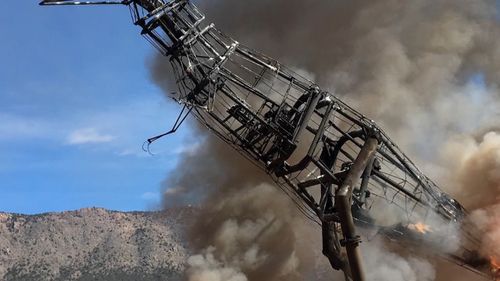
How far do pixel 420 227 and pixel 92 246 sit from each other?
373 feet

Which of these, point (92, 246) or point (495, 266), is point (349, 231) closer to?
point (495, 266)

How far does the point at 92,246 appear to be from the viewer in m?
130

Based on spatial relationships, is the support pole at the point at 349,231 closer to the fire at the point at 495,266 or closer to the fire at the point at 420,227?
the fire at the point at 420,227

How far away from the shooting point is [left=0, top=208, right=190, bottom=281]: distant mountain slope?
116 meters

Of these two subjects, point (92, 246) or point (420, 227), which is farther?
point (92, 246)

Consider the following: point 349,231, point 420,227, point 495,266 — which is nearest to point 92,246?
point 420,227

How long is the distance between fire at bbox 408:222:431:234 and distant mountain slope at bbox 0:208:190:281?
88776 millimetres

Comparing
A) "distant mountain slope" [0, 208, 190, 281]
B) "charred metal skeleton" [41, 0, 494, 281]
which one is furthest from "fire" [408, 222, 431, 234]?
"distant mountain slope" [0, 208, 190, 281]

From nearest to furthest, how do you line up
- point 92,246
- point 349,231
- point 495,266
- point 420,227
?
point 349,231
point 420,227
point 495,266
point 92,246

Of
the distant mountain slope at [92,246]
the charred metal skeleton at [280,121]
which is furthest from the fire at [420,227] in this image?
the distant mountain slope at [92,246]

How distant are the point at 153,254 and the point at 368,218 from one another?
10386cm

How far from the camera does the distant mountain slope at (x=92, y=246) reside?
116 m

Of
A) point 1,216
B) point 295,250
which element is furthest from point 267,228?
point 1,216

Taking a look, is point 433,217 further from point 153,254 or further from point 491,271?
point 153,254
